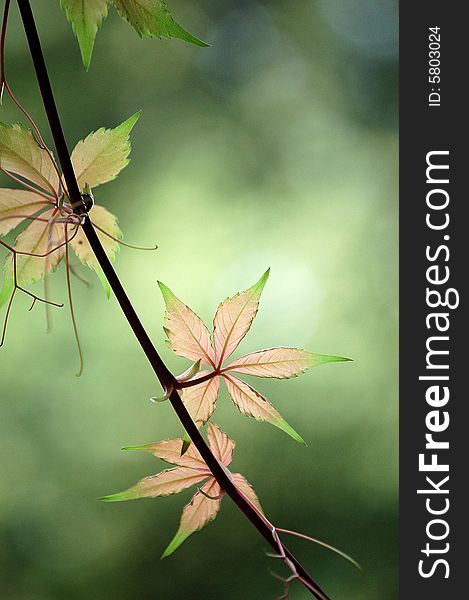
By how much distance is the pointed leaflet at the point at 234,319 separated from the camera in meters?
0.18

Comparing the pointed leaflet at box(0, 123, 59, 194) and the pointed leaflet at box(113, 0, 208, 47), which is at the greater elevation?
the pointed leaflet at box(113, 0, 208, 47)

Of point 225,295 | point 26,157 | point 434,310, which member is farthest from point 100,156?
point 225,295

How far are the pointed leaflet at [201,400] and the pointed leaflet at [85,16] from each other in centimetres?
8

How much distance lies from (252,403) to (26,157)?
77 mm

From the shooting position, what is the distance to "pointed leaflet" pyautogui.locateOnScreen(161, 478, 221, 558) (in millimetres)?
164

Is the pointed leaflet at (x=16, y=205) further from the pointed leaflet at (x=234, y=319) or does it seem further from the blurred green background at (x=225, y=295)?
the blurred green background at (x=225, y=295)

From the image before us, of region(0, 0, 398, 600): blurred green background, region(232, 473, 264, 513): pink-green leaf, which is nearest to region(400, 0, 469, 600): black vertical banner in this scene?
region(232, 473, 264, 513): pink-green leaf

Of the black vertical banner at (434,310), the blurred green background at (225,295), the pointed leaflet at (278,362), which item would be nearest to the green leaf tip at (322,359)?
the pointed leaflet at (278,362)

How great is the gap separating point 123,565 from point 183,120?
3.13ft

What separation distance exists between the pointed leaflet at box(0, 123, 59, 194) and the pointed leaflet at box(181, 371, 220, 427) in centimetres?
5

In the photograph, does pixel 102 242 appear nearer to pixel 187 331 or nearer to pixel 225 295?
pixel 187 331

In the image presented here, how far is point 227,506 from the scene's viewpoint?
139 centimetres

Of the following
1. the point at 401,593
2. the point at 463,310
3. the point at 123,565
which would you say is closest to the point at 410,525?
the point at 401,593

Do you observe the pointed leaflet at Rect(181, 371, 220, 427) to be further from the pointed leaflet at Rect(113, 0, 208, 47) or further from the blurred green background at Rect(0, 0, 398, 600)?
the blurred green background at Rect(0, 0, 398, 600)
